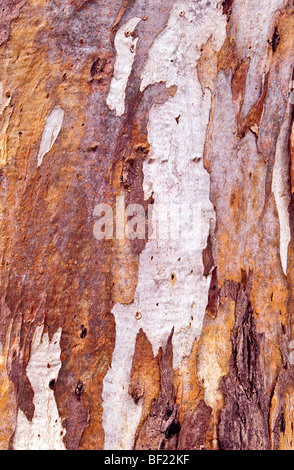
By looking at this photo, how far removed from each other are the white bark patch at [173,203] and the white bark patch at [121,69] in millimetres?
47

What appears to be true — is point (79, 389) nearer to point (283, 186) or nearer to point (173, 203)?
point (173, 203)

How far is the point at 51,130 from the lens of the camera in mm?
1053

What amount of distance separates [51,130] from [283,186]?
601mm

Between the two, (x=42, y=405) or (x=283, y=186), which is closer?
(x=42, y=405)

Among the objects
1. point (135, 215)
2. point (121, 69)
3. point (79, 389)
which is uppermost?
point (121, 69)

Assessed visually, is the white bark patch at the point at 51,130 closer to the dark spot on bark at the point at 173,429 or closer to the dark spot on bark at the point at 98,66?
the dark spot on bark at the point at 98,66

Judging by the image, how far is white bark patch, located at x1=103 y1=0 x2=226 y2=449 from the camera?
3.46 ft

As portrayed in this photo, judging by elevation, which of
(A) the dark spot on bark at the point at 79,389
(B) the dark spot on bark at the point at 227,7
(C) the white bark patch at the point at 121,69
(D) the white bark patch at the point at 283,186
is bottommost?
(A) the dark spot on bark at the point at 79,389

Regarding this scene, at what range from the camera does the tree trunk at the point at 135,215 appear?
1.04m

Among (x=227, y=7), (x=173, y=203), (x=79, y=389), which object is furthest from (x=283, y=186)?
(x=79, y=389)

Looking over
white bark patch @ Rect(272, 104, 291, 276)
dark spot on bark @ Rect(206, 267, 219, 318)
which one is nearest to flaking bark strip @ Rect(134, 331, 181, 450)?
dark spot on bark @ Rect(206, 267, 219, 318)

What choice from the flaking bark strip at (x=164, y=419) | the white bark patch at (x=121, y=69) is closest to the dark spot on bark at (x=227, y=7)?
the white bark patch at (x=121, y=69)

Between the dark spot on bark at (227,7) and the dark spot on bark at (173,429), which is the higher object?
the dark spot on bark at (227,7)
